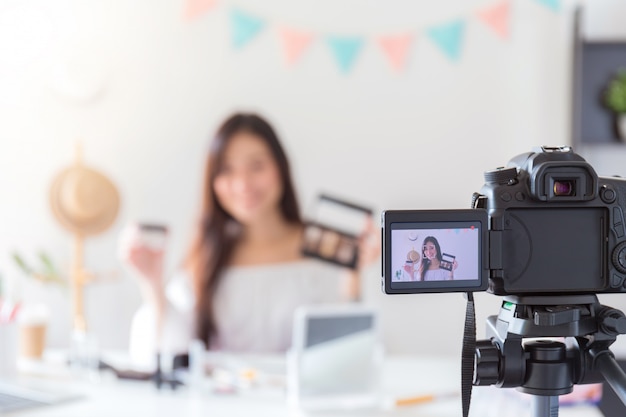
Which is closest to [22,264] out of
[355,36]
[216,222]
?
[216,222]

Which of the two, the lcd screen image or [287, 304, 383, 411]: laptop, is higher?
the lcd screen image

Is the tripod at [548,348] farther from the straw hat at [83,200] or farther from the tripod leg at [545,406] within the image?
the straw hat at [83,200]

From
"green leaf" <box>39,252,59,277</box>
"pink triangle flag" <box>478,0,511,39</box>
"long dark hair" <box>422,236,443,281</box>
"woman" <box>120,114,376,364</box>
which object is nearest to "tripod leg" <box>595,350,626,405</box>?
"long dark hair" <box>422,236,443,281</box>

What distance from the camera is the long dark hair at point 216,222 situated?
2.30 m

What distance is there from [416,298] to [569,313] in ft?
4.69

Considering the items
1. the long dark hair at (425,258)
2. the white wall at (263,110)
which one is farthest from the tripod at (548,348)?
the white wall at (263,110)

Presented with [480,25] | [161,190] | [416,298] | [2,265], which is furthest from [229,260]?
[480,25]

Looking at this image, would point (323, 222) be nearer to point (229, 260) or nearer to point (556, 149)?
point (229, 260)

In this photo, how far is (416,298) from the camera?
7.51 feet

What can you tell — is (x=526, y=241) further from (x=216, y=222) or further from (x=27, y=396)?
(x=216, y=222)

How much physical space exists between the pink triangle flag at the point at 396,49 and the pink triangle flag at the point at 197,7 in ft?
1.79

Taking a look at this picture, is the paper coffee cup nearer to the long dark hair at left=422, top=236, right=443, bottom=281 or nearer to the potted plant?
the long dark hair at left=422, top=236, right=443, bottom=281

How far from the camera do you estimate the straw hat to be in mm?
2367

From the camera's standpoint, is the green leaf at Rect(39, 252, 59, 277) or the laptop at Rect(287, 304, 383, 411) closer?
the laptop at Rect(287, 304, 383, 411)
